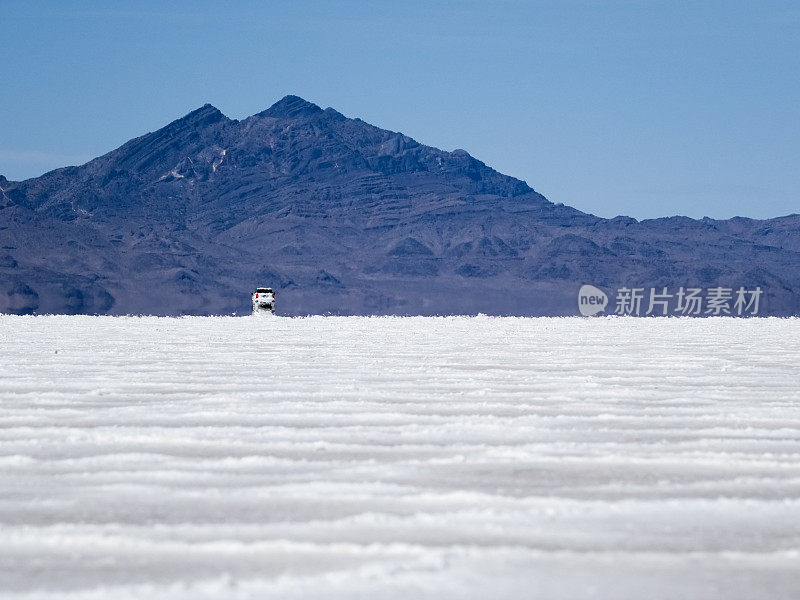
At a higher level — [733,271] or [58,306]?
[733,271]

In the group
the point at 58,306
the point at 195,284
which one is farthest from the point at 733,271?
the point at 58,306

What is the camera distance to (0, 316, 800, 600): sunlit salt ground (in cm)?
239

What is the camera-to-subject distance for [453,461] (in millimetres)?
3746

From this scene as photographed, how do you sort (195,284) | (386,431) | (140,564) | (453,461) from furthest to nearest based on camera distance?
(195,284) → (386,431) → (453,461) → (140,564)

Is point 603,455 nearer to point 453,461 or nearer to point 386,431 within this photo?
point 453,461

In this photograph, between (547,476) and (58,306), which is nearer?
(547,476)

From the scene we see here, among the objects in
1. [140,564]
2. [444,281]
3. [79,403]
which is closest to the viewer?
[140,564]

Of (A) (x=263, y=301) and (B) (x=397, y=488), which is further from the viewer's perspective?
(A) (x=263, y=301)

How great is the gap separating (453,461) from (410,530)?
39.4 inches

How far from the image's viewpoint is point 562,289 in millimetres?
181875

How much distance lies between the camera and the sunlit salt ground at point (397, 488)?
94.0 inches

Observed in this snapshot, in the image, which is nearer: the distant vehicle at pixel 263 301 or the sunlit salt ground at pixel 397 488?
the sunlit salt ground at pixel 397 488

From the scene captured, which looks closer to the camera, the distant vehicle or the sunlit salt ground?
the sunlit salt ground

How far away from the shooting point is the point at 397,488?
3.26m
